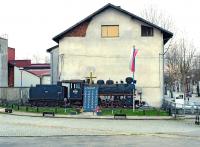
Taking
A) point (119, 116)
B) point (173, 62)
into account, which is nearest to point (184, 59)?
point (173, 62)

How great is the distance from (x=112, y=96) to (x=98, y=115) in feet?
29.3

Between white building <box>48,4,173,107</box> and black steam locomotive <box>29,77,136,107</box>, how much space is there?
6.31 feet

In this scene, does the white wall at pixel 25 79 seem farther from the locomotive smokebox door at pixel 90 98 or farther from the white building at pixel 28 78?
the locomotive smokebox door at pixel 90 98

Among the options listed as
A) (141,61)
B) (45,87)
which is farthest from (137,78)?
(45,87)

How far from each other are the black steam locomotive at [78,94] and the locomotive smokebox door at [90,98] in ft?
10.9

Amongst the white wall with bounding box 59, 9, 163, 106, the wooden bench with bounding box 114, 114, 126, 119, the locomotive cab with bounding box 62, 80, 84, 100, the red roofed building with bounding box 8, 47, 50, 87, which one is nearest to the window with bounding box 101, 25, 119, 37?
the white wall with bounding box 59, 9, 163, 106

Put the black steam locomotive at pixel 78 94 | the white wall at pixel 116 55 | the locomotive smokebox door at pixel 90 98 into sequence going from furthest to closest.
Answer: the white wall at pixel 116 55 < the black steam locomotive at pixel 78 94 < the locomotive smokebox door at pixel 90 98

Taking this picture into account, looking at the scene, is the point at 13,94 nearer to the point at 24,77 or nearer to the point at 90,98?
the point at 24,77

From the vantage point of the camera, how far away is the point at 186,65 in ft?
244

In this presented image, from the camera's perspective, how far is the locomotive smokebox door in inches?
1576

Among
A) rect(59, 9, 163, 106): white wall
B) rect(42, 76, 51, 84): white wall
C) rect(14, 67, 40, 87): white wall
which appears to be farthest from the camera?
rect(42, 76, 51, 84): white wall

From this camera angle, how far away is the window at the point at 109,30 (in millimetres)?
48219

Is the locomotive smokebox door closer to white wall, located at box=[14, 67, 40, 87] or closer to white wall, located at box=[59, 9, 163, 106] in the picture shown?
white wall, located at box=[59, 9, 163, 106]

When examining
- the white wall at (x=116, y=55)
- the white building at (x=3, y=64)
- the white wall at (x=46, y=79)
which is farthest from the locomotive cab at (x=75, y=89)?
the white wall at (x=46, y=79)
